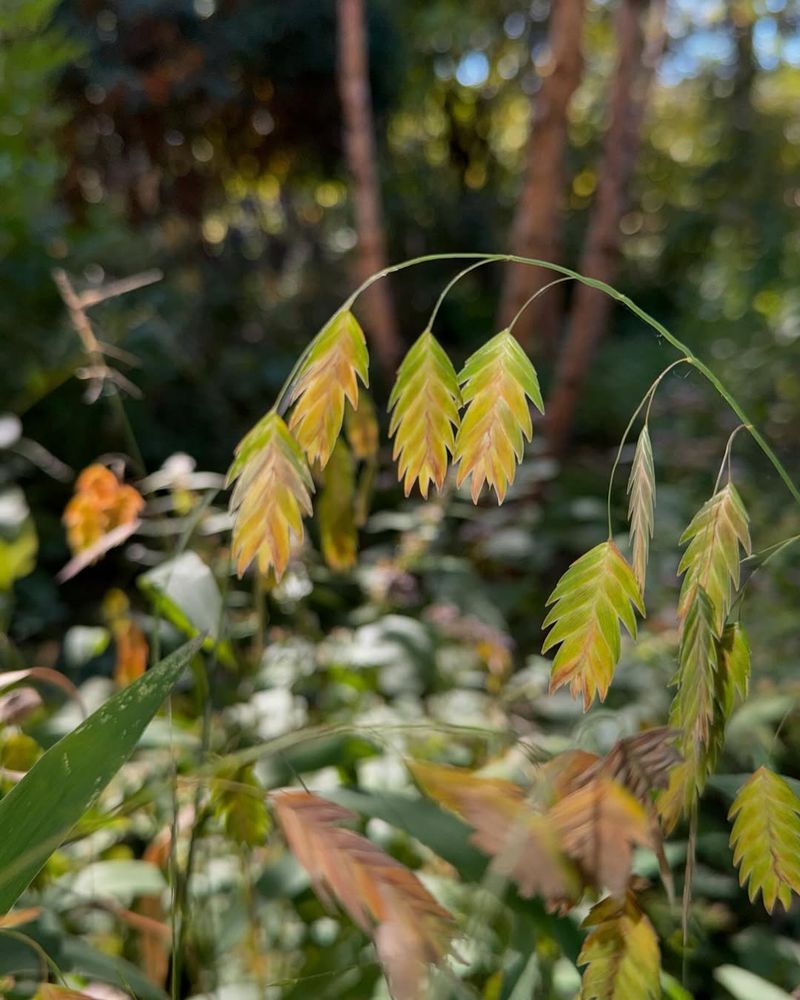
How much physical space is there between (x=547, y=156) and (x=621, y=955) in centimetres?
317

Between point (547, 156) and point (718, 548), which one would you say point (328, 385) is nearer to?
point (718, 548)

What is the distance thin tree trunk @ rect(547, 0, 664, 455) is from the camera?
2.89 meters

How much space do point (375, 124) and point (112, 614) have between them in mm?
3969

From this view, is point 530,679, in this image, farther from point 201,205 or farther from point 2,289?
point 201,205

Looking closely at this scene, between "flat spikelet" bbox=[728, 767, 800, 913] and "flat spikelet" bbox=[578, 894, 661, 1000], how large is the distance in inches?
2.2

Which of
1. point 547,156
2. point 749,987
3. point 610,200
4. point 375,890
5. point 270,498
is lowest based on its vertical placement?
point 749,987

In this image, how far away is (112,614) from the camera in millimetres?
1226

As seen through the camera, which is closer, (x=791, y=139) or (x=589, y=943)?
(x=589, y=943)

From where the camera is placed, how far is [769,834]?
37 centimetres

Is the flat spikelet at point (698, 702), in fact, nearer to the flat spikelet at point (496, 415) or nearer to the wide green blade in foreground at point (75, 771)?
the flat spikelet at point (496, 415)

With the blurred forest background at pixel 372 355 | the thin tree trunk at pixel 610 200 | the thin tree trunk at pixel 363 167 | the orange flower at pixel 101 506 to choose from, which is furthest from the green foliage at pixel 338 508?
the thin tree trunk at pixel 363 167

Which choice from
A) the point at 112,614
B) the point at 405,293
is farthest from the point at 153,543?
the point at 405,293

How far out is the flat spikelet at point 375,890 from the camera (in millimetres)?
268

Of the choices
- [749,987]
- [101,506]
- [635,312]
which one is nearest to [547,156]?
[101,506]
